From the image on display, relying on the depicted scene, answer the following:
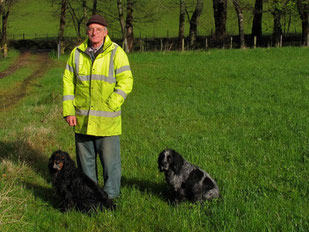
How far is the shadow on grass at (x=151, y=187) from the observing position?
19.8 feet

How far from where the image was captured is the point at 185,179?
5590 mm

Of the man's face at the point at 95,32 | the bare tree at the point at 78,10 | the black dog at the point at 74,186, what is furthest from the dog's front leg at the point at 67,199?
the bare tree at the point at 78,10

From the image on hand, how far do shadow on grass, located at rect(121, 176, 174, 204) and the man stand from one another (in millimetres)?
872

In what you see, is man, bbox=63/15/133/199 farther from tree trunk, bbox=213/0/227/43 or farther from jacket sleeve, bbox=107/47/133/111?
tree trunk, bbox=213/0/227/43

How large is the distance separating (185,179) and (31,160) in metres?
3.94

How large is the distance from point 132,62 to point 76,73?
24341 mm

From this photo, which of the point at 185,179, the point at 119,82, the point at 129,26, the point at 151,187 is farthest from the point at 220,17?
the point at 185,179

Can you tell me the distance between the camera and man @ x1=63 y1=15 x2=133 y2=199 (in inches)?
212

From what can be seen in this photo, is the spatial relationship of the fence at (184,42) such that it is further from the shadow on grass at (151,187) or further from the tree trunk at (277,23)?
the shadow on grass at (151,187)

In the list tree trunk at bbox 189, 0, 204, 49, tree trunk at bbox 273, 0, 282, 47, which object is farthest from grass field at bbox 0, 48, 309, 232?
tree trunk at bbox 189, 0, 204, 49

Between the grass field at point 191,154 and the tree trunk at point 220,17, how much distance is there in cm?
2123

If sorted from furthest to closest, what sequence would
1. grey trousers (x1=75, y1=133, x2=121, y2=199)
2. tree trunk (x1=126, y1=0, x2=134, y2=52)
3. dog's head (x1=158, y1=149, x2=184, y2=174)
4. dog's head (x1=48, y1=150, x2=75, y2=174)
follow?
tree trunk (x1=126, y1=0, x2=134, y2=52)
grey trousers (x1=75, y1=133, x2=121, y2=199)
dog's head (x1=158, y1=149, x2=184, y2=174)
dog's head (x1=48, y1=150, x2=75, y2=174)

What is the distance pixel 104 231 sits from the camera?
4.89m

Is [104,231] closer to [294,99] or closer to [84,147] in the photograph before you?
[84,147]
